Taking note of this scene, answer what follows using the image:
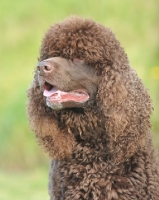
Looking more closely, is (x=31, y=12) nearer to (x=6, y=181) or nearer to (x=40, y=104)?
(x=6, y=181)

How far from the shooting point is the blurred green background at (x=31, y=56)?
39.2 ft

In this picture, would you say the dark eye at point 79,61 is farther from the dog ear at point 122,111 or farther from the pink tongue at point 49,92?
the pink tongue at point 49,92

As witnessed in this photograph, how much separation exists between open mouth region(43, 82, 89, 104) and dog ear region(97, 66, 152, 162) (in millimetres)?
145

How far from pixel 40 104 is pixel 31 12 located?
9.82m

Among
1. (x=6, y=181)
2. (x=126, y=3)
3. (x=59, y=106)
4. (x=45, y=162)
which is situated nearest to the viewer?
(x=59, y=106)

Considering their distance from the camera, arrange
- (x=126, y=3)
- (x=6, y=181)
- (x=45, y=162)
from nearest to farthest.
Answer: (x=6, y=181), (x=45, y=162), (x=126, y=3)

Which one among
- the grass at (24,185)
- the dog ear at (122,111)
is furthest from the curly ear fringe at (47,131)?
the grass at (24,185)

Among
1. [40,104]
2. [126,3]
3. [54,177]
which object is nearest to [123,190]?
[54,177]

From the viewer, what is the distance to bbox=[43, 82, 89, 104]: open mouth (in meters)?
6.66

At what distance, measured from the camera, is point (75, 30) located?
6832 mm

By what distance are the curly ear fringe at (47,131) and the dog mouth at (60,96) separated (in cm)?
25

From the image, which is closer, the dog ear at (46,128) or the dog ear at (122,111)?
the dog ear at (122,111)

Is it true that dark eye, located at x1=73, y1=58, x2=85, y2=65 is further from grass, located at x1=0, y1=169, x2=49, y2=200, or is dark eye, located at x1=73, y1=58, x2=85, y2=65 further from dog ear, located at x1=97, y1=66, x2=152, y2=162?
grass, located at x1=0, y1=169, x2=49, y2=200

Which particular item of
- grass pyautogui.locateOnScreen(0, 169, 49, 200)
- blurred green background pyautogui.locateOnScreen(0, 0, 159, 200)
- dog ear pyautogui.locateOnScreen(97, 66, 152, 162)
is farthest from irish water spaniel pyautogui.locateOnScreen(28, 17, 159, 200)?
blurred green background pyautogui.locateOnScreen(0, 0, 159, 200)
